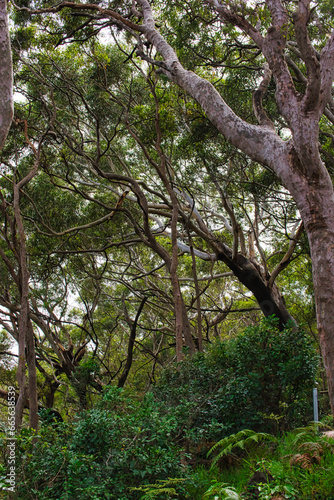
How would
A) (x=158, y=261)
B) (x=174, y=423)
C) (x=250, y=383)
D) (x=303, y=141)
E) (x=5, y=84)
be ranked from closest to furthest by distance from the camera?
(x=5, y=84) → (x=174, y=423) → (x=303, y=141) → (x=250, y=383) → (x=158, y=261)

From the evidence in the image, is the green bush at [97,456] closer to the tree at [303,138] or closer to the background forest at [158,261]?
the background forest at [158,261]

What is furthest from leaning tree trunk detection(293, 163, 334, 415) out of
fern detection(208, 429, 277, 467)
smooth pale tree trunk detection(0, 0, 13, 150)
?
smooth pale tree trunk detection(0, 0, 13, 150)

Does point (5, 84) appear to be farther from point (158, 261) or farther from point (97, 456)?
point (158, 261)

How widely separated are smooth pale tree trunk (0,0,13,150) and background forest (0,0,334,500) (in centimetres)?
230

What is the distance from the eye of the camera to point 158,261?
16.5 meters

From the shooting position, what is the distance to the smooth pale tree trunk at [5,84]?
2.59 m

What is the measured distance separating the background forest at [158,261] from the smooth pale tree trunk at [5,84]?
7.54 feet

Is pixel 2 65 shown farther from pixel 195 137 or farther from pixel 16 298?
pixel 16 298

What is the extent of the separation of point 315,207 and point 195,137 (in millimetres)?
5977

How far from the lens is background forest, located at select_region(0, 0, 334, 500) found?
135 inches

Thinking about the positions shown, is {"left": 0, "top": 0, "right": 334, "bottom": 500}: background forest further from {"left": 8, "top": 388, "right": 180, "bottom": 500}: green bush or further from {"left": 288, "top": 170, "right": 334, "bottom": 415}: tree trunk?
{"left": 288, "top": 170, "right": 334, "bottom": 415}: tree trunk

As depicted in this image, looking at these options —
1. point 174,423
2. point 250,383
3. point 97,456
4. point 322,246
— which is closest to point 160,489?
point 97,456

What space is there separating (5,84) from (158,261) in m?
14.0

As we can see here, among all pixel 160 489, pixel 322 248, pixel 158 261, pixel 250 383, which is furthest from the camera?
pixel 158 261
